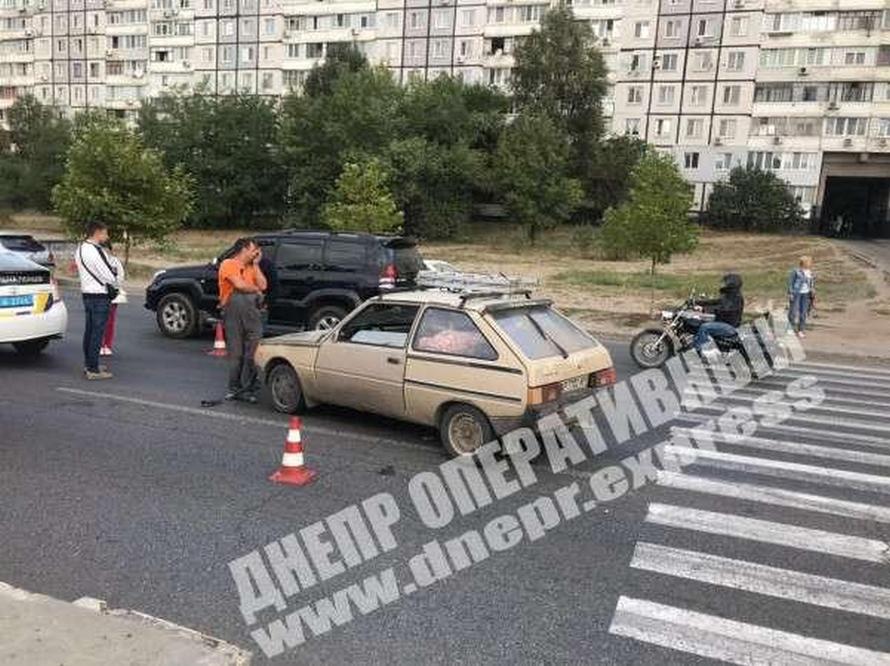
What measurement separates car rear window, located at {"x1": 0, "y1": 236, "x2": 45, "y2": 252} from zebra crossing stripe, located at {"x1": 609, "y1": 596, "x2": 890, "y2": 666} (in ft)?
70.8

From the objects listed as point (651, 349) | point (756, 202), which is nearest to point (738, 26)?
point (756, 202)

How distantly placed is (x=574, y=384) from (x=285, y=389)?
315cm

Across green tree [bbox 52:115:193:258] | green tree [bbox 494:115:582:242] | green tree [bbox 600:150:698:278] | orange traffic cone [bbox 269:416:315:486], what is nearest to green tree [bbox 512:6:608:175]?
green tree [bbox 494:115:582:242]

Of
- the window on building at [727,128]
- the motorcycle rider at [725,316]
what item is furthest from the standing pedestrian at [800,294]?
the window on building at [727,128]

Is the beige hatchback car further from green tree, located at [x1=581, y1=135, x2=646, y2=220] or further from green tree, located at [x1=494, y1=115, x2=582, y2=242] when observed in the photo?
green tree, located at [x1=581, y1=135, x2=646, y2=220]

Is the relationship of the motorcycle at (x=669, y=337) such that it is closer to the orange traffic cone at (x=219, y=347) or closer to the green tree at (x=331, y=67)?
the orange traffic cone at (x=219, y=347)

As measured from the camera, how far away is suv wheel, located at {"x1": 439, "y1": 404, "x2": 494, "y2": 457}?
676cm

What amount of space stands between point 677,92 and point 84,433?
206 ft

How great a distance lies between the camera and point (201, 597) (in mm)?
4316

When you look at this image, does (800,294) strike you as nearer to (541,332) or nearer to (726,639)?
(541,332)

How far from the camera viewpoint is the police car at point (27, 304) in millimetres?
9742

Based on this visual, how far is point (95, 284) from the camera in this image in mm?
9359

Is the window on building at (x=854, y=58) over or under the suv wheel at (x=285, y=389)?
over

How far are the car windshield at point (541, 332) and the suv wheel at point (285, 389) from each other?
2.46 metres
